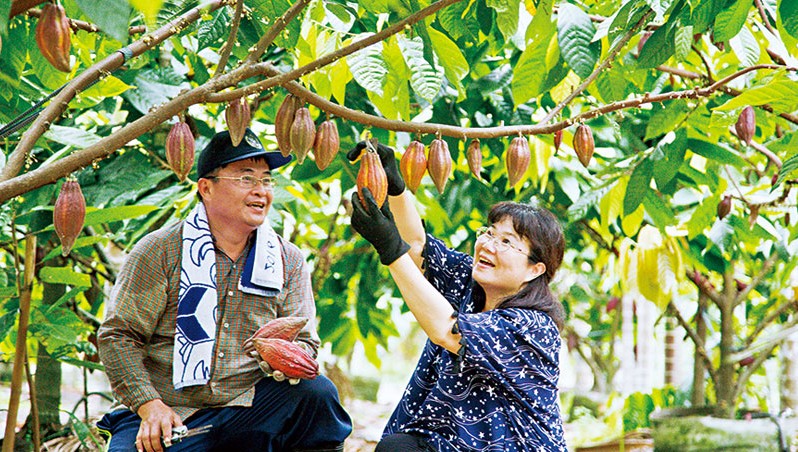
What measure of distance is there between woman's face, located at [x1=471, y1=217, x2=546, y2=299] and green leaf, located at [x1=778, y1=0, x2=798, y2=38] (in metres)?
0.97

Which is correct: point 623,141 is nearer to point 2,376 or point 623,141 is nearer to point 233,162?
point 233,162

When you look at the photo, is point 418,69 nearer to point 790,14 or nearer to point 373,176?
point 373,176

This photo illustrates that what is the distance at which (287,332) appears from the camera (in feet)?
7.88

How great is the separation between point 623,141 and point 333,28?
174cm

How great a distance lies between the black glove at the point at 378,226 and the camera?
2143 millimetres

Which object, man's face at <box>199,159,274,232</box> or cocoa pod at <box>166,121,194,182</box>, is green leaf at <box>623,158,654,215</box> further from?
cocoa pod at <box>166,121,194,182</box>

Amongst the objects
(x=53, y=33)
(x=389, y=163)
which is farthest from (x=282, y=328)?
(x=53, y=33)

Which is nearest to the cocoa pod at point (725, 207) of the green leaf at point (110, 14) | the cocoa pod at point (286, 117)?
the cocoa pod at point (286, 117)

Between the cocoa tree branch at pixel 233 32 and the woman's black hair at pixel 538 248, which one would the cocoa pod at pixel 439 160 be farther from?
the woman's black hair at pixel 538 248

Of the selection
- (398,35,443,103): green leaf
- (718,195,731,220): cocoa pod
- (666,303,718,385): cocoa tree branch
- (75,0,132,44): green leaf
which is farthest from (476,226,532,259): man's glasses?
(666,303,718,385): cocoa tree branch

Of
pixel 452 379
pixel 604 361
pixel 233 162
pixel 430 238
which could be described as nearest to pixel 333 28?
pixel 233 162

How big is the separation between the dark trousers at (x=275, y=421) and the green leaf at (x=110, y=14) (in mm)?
1689

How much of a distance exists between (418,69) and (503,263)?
772 millimetres

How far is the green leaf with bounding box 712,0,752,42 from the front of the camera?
79.1 inches
